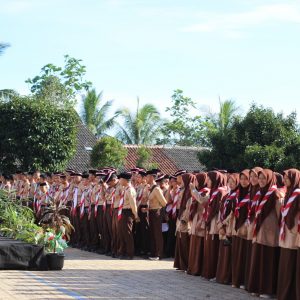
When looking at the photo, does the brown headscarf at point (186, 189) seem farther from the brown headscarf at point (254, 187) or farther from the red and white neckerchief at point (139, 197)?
the red and white neckerchief at point (139, 197)

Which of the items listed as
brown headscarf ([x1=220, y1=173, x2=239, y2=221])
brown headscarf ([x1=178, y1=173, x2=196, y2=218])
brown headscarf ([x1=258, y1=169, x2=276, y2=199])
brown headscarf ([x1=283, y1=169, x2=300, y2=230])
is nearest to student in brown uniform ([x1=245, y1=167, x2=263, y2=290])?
brown headscarf ([x1=258, y1=169, x2=276, y2=199])

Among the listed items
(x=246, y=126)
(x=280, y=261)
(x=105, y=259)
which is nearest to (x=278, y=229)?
(x=280, y=261)

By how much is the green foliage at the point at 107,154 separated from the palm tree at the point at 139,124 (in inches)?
490

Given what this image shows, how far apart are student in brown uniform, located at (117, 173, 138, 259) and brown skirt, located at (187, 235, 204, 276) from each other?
327cm

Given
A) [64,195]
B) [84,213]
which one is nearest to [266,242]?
[84,213]

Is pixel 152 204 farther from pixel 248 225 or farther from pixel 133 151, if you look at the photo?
pixel 133 151

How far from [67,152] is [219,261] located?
19821 millimetres

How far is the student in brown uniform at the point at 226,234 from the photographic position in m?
13.4

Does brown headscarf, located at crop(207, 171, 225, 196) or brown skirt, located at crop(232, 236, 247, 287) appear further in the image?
brown headscarf, located at crop(207, 171, 225, 196)

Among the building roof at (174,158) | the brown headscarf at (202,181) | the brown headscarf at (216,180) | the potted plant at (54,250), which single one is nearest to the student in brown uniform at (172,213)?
the brown headscarf at (202,181)

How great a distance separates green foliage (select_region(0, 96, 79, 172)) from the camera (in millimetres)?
31734

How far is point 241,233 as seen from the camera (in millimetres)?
12961

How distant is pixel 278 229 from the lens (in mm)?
12148

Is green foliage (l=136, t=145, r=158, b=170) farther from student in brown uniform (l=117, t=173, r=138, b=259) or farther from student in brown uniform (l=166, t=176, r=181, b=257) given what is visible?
student in brown uniform (l=117, t=173, r=138, b=259)
